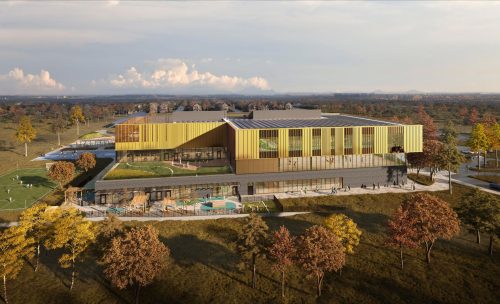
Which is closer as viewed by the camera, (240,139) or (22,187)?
(240,139)

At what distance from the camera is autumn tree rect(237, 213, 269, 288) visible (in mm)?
38312

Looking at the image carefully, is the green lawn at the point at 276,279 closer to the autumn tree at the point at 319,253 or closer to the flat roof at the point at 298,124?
the autumn tree at the point at 319,253

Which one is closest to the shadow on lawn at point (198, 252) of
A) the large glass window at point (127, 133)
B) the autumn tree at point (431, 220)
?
the autumn tree at point (431, 220)

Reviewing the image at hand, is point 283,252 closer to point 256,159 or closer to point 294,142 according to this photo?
point 256,159

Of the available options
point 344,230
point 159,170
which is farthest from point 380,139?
point 159,170

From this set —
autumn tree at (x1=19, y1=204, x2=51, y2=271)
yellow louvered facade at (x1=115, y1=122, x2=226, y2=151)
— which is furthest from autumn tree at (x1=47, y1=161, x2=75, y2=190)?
autumn tree at (x1=19, y1=204, x2=51, y2=271)

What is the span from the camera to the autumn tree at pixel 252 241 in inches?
1508

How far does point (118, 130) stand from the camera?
75.8 m

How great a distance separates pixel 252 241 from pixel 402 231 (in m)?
18.5

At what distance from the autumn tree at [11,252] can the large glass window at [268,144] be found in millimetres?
40829

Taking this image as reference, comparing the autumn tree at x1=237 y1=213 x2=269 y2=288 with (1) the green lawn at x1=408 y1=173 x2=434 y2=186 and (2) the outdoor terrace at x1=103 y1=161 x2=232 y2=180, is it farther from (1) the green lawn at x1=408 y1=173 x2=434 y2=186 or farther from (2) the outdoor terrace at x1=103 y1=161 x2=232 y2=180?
(1) the green lawn at x1=408 y1=173 x2=434 y2=186

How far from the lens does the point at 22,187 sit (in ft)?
236

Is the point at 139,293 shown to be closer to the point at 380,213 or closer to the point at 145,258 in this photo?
the point at 145,258

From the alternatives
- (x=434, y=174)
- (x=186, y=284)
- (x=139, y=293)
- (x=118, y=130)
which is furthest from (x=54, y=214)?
(x=434, y=174)
